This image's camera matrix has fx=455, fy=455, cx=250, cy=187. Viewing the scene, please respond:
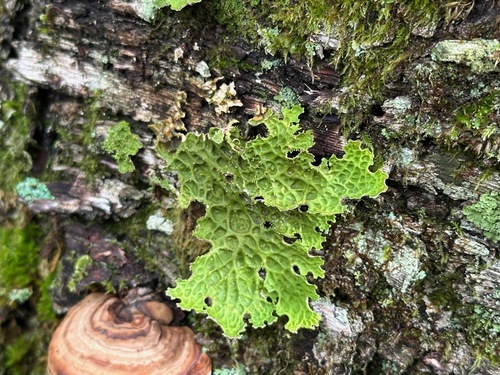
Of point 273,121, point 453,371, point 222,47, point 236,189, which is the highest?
point 222,47

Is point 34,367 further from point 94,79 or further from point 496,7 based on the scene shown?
point 496,7

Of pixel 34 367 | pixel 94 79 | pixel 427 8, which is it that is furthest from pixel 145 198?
pixel 427 8

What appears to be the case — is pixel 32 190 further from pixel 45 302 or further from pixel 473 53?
pixel 473 53

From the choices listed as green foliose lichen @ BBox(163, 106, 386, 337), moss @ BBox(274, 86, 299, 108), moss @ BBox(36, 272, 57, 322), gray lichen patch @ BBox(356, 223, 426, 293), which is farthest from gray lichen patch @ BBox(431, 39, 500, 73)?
moss @ BBox(36, 272, 57, 322)

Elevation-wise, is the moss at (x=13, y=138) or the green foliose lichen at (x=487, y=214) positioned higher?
the green foliose lichen at (x=487, y=214)

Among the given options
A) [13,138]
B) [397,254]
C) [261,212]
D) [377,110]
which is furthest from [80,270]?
[377,110]

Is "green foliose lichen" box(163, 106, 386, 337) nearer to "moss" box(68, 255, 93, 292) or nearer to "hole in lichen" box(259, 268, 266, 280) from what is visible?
"hole in lichen" box(259, 268, 266, 280)

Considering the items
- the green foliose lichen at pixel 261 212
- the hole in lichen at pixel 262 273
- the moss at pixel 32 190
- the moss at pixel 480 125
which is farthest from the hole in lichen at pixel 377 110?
the moss at pixel 32 190

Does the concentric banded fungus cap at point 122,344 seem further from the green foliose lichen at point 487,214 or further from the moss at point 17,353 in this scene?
the green foliose lichen at point 487,214
